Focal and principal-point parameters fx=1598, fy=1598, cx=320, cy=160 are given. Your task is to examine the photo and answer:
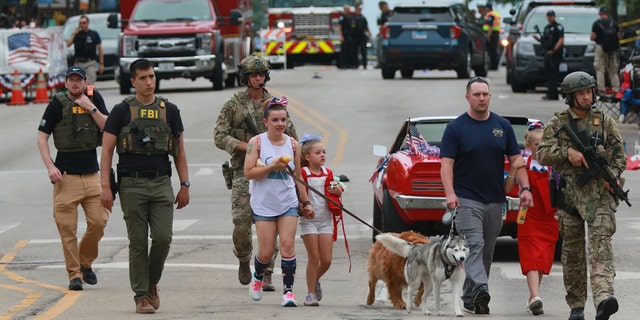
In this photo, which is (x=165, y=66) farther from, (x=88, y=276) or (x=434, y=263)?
(x=434, y=263)

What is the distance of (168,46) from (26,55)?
11.3 ft

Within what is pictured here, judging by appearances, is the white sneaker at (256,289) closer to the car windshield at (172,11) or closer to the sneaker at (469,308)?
the sneaker at (469,308)

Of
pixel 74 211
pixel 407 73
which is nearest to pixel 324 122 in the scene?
pixel 407 73

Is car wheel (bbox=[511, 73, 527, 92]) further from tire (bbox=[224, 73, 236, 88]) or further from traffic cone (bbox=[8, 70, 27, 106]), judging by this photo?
traffic cone (bbox=[8, 70, 27, 106])

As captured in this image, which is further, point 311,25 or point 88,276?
point 311,25

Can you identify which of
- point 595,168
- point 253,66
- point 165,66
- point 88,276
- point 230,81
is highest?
point 253,66

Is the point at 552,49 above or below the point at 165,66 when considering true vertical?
above

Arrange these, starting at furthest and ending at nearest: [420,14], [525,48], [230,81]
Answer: [230,81] < [420,14] < [525,48]

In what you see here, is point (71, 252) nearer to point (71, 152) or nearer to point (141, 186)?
point (71, 152)

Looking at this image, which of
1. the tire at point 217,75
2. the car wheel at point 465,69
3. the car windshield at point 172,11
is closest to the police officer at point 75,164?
the tire at point 217,75

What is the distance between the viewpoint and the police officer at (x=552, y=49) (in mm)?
32969

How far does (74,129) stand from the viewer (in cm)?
1281

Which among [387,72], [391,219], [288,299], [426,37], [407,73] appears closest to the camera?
[288,299]

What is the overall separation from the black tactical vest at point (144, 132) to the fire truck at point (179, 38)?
24.4 meters
